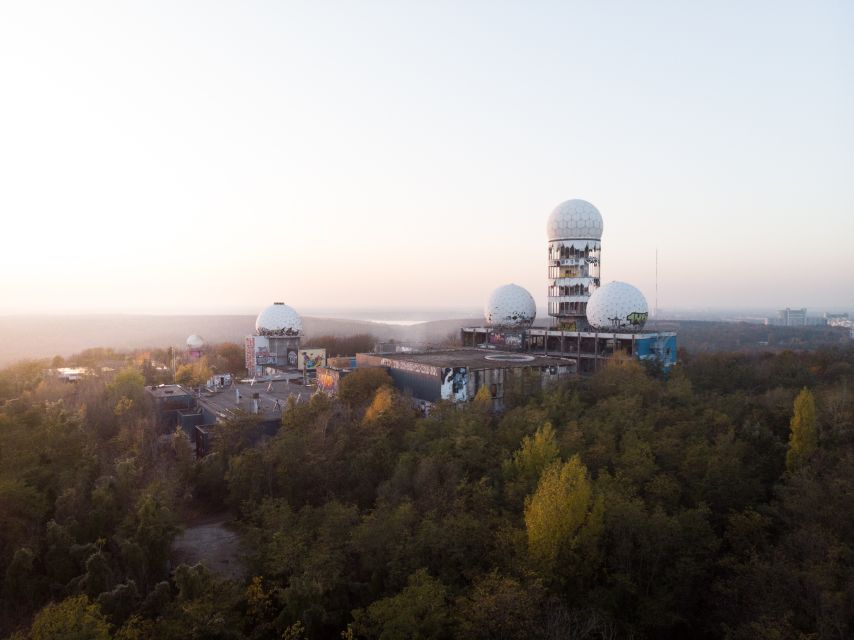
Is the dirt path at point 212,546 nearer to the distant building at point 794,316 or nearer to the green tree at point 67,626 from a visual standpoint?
the green tree at point 67,626

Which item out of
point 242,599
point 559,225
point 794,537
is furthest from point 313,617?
point 559,225

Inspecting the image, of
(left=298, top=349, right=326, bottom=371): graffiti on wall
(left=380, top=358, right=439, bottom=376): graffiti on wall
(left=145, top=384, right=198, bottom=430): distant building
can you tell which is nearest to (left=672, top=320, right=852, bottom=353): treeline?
(left=298, top=349, right=326, bottom=371): graffiti on wall

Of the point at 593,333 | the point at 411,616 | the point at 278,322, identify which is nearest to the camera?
the point at 411,616

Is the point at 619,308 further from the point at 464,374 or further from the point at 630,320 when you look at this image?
the point at 464,374

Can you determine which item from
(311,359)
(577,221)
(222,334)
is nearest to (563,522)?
(577,221)

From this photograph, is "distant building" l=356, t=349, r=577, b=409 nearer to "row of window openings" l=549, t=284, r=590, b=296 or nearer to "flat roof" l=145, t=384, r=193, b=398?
"row of window openings" l=549, t=284, r=590, b=296

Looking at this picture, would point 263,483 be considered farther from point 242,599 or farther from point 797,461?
point 797,461
